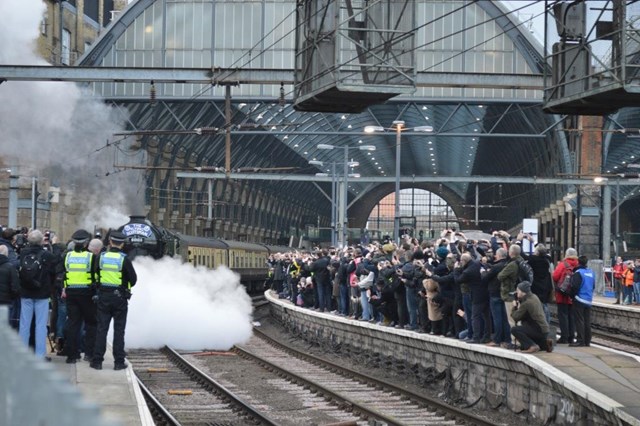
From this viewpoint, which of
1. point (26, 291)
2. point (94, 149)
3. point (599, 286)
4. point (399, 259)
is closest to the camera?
point (26, 291)

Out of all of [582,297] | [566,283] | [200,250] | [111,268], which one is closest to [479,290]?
[566,283]

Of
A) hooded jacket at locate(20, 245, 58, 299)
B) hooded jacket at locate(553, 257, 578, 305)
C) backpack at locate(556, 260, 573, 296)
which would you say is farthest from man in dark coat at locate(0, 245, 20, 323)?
hooded jacket at locate(553, 257, 578, 305)

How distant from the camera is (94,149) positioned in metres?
34.7

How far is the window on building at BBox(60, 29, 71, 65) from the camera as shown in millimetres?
53812

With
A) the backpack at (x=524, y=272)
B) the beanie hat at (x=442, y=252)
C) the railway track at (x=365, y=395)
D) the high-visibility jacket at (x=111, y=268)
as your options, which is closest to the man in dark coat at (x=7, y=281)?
the high-visibility jacket at (x=111, y=268)

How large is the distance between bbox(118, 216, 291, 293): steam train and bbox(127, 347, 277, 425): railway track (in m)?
2.44

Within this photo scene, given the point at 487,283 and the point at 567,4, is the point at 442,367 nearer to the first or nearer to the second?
the point at 487,283

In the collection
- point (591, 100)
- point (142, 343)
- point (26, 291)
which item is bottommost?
point (142, 343)

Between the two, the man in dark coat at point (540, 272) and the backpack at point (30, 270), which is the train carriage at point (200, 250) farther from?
the man in dark coat at point (540, 272)

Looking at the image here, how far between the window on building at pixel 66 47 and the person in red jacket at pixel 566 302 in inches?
1554

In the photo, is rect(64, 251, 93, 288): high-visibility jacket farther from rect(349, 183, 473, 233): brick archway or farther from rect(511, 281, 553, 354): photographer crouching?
rect(349, 183, 473, 233): brick archway

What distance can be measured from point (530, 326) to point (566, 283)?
50.9 inches

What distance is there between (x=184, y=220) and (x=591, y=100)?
49.9 metres

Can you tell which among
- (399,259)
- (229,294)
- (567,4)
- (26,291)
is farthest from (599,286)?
(26,291)
